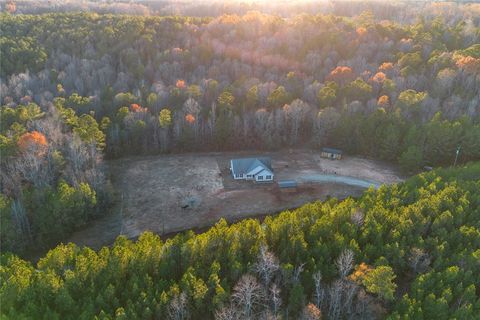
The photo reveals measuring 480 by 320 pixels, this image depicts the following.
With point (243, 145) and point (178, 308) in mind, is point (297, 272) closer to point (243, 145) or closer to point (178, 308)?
point (178, 308)

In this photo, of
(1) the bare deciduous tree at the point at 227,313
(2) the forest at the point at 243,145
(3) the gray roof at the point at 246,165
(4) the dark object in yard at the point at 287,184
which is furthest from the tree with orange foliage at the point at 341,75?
(1) the bare deciduous tree at the point at 227,313

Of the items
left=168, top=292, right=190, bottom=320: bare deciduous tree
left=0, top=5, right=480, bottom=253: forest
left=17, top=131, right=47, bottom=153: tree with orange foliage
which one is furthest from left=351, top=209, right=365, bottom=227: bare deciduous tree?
left=17, top=131, right=47, bottom=153: tree with orange foliage

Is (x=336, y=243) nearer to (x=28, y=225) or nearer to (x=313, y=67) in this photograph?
(x=28, y=225)

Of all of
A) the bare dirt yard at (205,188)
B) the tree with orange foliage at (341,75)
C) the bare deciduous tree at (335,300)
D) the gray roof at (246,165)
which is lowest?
the bare dirt yard at (205,188)

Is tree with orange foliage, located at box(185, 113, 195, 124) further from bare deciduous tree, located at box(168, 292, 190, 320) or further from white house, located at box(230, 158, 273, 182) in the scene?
bare deciduous tree, located at box(168, 292, 190, 320)

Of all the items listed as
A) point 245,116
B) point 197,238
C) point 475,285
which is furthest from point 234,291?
point 245,116

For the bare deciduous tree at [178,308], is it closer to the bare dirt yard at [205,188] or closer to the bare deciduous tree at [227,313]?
the bare deciduous tree at [227,313]
